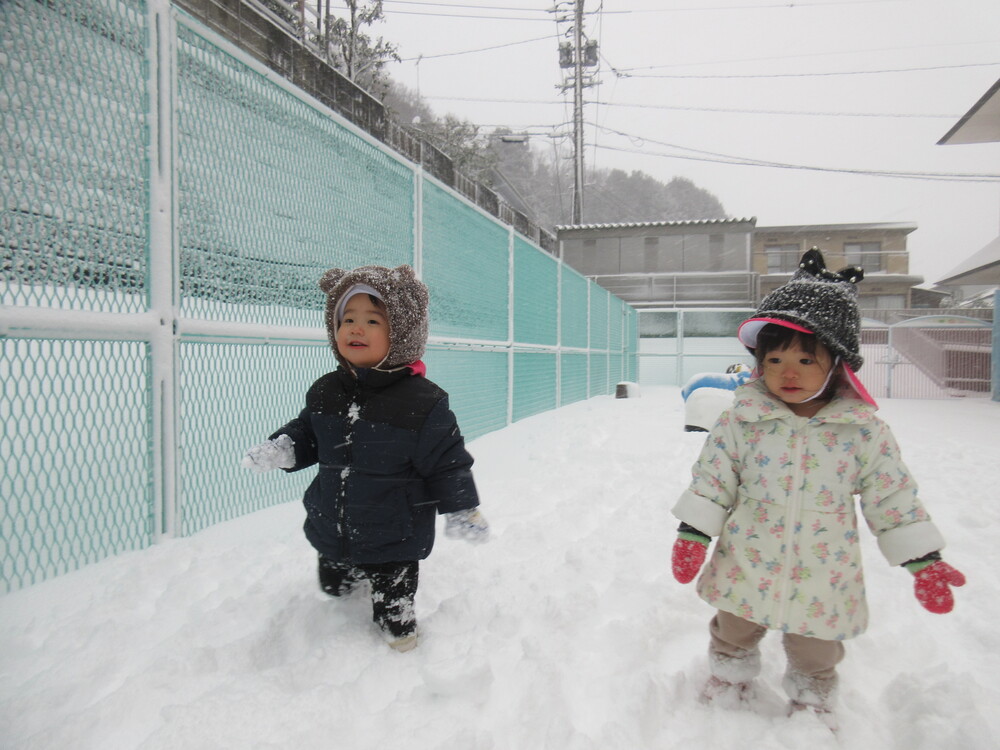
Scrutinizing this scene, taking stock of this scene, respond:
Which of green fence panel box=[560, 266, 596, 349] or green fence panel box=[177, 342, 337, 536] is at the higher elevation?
green fence panel box=[560, 266, 596, 349]

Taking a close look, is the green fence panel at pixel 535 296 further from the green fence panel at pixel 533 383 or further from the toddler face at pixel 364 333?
the toddler face at pixel 364 333

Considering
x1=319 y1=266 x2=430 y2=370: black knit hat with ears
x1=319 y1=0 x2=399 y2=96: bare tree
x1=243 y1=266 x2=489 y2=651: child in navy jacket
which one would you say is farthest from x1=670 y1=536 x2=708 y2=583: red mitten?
x1=319 y1=0 x2=399 y2=96: bare tree

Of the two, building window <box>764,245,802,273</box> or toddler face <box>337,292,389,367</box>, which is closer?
toddler face <box>337,292,389,367</box>

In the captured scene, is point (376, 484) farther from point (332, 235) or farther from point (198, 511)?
point (332, 235)

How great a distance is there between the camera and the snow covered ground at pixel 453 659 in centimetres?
136

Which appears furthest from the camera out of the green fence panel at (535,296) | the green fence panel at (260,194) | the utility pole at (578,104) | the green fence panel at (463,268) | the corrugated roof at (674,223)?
the corrugated roof at (674,223)

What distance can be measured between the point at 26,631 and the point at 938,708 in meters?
2.51

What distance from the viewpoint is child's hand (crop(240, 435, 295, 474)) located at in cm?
176

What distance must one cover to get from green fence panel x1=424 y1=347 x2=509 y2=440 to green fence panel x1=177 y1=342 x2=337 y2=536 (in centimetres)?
135

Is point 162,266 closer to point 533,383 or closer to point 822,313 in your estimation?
point 822,313

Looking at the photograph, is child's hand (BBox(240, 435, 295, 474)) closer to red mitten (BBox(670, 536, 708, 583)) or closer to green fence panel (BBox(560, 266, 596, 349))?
red mitten (BBox(670, 536, 708, 583))

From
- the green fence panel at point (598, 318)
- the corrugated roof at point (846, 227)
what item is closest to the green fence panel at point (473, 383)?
the green fence panel at point (598, 318)

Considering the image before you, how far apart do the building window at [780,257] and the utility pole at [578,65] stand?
1108 cm

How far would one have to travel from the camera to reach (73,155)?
6.56 ft
